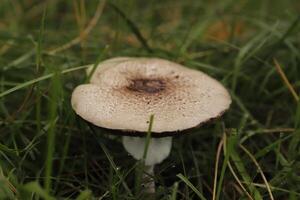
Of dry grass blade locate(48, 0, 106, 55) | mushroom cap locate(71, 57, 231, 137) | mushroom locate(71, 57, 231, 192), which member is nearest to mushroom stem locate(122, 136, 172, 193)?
mushroom locate(71, 57, 231, 192)

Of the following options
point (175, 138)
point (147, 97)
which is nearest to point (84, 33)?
point (175, 138)

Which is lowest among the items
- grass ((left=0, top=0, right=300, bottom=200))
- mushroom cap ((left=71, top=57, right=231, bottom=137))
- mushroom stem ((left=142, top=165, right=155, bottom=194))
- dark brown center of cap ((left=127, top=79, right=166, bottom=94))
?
mushroom stem ((left=142, top=165, right=155, bottom=194))

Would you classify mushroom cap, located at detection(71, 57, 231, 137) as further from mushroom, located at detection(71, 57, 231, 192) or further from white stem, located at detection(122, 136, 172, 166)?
white stem, located at detection(122, 136, 172, 166)

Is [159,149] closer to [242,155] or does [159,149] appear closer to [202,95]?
[202,95]

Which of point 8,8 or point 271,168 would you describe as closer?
point 271,168

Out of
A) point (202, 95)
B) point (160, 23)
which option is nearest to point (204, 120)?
point (202, 95)

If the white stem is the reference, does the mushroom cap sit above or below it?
above

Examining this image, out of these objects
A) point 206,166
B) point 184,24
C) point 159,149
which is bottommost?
point 206,166

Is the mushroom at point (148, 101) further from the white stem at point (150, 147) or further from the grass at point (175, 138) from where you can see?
the grass at point (175, 138)
